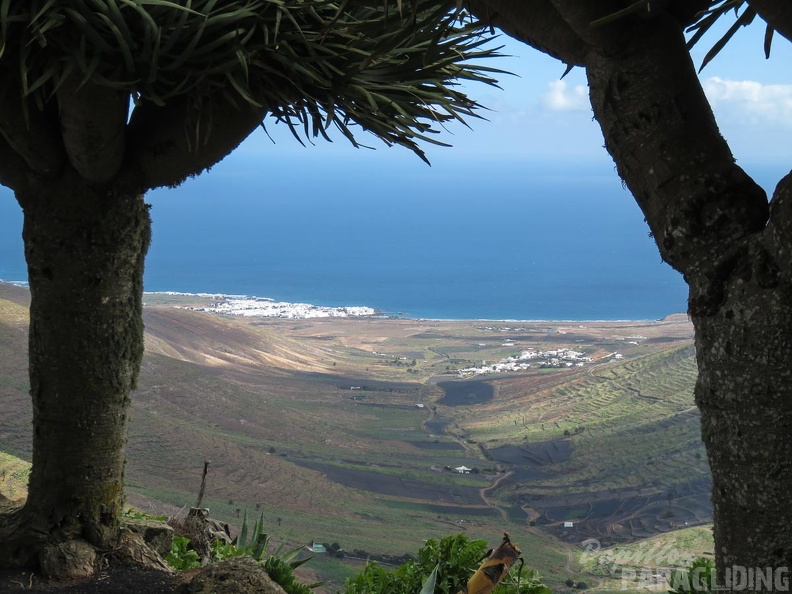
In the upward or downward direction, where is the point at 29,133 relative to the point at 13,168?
upward

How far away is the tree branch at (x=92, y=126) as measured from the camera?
120 inches

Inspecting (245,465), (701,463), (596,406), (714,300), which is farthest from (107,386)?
(596,406)

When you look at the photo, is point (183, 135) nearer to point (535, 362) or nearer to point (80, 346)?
point (80, 346)

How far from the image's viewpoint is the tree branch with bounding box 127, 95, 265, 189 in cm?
325

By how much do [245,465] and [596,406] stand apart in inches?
241

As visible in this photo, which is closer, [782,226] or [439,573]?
[782,226]

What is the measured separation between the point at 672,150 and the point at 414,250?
193 ft

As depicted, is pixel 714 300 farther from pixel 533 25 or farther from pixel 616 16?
pixel 533 25

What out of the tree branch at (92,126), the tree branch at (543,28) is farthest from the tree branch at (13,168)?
the tree branch at (543,28)

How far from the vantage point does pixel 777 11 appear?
1.56 metres

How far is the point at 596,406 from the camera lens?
548 inches

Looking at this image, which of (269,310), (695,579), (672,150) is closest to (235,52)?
(672,150)

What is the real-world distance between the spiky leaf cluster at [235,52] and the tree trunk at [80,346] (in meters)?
0.54

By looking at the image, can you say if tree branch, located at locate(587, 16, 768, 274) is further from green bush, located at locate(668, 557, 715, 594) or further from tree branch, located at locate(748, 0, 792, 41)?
green bush, located at locate(668, 557, 715, 594)
